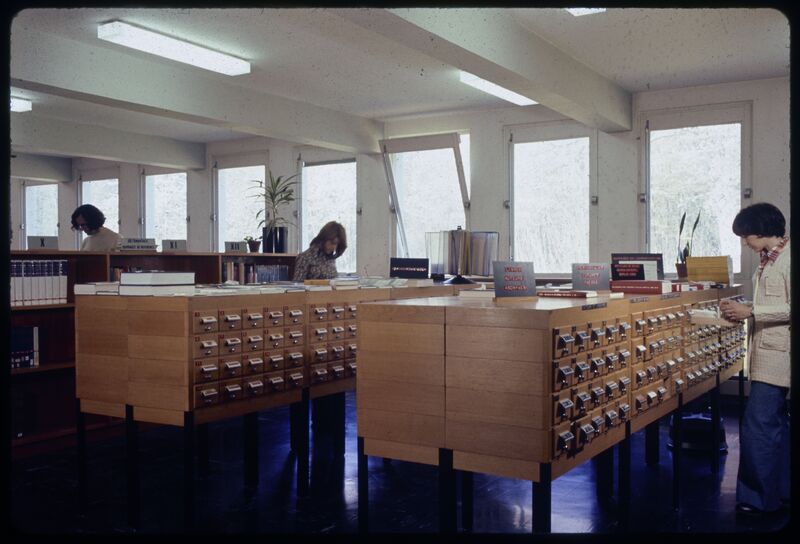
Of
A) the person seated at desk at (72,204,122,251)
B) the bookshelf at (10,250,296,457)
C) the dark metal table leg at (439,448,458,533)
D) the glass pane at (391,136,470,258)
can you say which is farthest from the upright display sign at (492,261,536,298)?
the glass pane at (391,136,470,258)

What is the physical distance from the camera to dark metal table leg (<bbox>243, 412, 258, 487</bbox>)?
402 cm

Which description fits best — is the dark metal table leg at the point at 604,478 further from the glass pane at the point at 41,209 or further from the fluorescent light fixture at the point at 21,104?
the glass pane at the point at 41,209

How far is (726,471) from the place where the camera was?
14.5 ft

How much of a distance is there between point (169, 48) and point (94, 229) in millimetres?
1820

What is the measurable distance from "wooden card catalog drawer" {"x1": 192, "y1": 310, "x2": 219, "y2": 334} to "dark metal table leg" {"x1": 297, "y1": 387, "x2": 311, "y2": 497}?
0.81 meters

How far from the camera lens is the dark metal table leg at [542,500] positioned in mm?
2396

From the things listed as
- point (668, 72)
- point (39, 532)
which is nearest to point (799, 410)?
point (39, 532)

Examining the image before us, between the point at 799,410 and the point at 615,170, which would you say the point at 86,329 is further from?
the point at 615,170

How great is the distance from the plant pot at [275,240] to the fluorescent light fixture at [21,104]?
2842 millimetres

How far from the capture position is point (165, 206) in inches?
424

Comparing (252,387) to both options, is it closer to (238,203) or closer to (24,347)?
(24,347)

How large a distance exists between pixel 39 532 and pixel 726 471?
12.3 ft

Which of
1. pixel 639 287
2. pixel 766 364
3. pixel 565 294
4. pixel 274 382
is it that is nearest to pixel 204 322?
pixel 274 382

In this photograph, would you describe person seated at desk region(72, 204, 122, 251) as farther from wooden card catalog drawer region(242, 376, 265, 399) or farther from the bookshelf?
wooden card catalog drawer region(242, 376, 265, 399)
